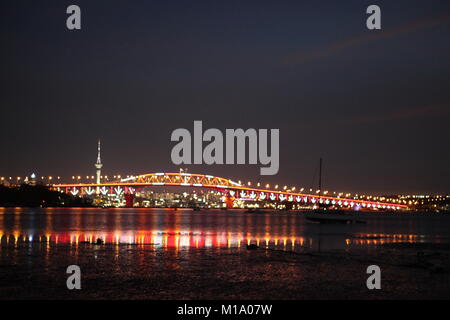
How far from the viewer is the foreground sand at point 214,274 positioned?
1683 centimetres

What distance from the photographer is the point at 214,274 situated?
20953 millimetres

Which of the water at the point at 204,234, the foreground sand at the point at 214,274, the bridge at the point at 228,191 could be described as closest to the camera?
the foreground sand at the point at 214,274

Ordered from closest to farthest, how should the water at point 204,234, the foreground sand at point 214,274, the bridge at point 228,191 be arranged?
the foreground sand at point 214,274 → the water at point 204,234 → the bridge at point 228,191

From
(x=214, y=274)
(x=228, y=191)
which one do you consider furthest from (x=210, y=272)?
(x=228, y=191)

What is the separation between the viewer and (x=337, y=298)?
16.3 metres

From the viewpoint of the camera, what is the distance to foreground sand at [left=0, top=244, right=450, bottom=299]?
16828 mm

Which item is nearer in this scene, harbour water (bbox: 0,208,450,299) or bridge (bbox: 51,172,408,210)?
harbour water (bbox: 0,208,450,299)

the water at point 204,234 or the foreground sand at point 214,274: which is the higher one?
the foreground sand at point 214,274

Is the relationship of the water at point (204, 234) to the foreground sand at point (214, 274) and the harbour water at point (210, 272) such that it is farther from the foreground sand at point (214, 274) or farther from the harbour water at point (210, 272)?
the foreground sand at point (214, 274)

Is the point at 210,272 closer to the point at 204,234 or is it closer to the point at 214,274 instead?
the point at 214,274

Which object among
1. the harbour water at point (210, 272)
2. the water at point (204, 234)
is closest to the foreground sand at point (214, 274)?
the harbour water at point (210, 272)

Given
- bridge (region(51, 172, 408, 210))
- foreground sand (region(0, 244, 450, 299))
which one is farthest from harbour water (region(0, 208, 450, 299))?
bridge (region(51, 172, 408, 210))

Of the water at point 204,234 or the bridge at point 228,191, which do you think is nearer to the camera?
the water at point 204,234

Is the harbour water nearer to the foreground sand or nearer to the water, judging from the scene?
the foreground sand
